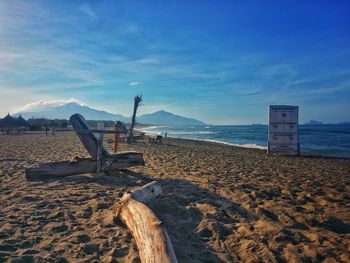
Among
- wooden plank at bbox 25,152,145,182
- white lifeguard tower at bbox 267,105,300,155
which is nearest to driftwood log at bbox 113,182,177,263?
wooden plank at bbox 25,152,145,182

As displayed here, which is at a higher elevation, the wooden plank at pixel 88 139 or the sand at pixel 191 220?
the wooden plank at pixel 88 139

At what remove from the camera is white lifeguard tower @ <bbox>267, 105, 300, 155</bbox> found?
17.9 m

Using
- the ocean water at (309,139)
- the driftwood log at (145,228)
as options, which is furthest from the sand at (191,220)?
the ocean water at (309,139)

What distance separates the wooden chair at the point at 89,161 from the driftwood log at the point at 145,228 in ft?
9.78

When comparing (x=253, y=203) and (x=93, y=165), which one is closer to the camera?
(x=253, y=203)

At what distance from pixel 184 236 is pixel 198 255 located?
619mm

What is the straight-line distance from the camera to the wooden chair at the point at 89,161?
26.1ft

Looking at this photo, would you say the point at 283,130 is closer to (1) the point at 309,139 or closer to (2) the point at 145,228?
(2) the point at 145,228

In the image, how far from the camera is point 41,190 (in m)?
6.76

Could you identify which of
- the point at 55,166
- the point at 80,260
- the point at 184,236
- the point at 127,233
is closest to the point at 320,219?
the point at 184,236

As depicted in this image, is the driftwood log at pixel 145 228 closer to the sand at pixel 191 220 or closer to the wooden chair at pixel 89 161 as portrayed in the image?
the sand at pixel 191 220

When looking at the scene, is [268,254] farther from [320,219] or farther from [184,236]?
[320,219]

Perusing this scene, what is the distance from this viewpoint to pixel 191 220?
5141mm

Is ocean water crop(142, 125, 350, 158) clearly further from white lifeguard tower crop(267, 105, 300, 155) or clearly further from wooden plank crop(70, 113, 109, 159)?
wooden plank crop(70, 113, 109, 159)
